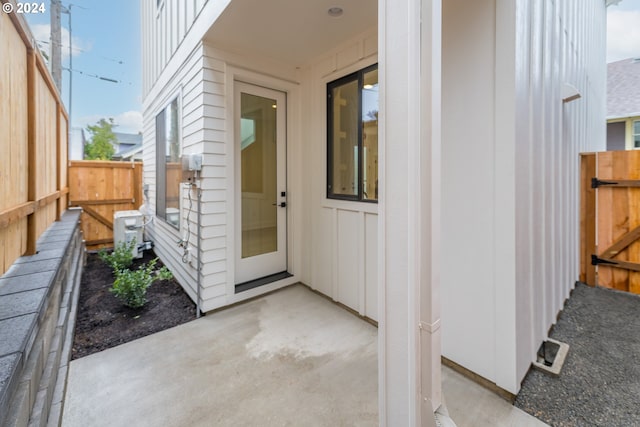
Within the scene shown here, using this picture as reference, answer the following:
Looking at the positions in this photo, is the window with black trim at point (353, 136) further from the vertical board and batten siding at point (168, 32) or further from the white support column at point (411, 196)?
the white support column at point (411, 196)

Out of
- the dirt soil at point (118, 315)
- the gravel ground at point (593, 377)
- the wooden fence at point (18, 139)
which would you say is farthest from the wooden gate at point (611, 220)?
the wooden fence at point (18, 139)

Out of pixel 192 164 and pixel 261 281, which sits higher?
pixel 192 164

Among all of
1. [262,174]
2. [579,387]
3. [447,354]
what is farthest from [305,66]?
[579,387]

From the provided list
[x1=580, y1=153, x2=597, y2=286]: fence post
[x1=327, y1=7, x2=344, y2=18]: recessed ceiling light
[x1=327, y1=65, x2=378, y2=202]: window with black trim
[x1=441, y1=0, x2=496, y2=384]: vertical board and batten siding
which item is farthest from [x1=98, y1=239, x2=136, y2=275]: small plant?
[x1=580, y1=153, x2=597, y2=286]: fence post

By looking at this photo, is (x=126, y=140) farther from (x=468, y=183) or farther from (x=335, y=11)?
(x=468, y=183)

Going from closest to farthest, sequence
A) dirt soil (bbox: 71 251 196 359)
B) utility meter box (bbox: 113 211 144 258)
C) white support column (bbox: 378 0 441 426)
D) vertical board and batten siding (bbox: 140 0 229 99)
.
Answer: white support column (bbox: 378 0 441 426), dirt soil (bbox: 71 251 196 359), vertical board and batten siding (bbox: 140 0 229 99), utility meter box (bbox: 113 211 144 258)

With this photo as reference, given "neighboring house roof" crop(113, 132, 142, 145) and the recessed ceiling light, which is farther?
"neighboring house roof" crop(113, 132, 142, 145)

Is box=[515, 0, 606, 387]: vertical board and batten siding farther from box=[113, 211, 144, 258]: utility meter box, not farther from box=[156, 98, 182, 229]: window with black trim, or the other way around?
box=[113, 211, 144, 258]: utility meter box

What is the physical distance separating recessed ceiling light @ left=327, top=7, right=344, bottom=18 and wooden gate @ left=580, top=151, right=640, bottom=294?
3.65 m

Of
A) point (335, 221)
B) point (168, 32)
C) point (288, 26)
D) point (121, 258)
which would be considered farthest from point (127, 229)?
point (288, 26)

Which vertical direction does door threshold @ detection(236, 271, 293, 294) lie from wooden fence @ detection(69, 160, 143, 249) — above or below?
below

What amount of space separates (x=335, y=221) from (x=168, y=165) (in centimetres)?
290

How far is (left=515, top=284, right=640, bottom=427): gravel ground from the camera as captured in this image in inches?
63.8

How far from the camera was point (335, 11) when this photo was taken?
2.35 m
